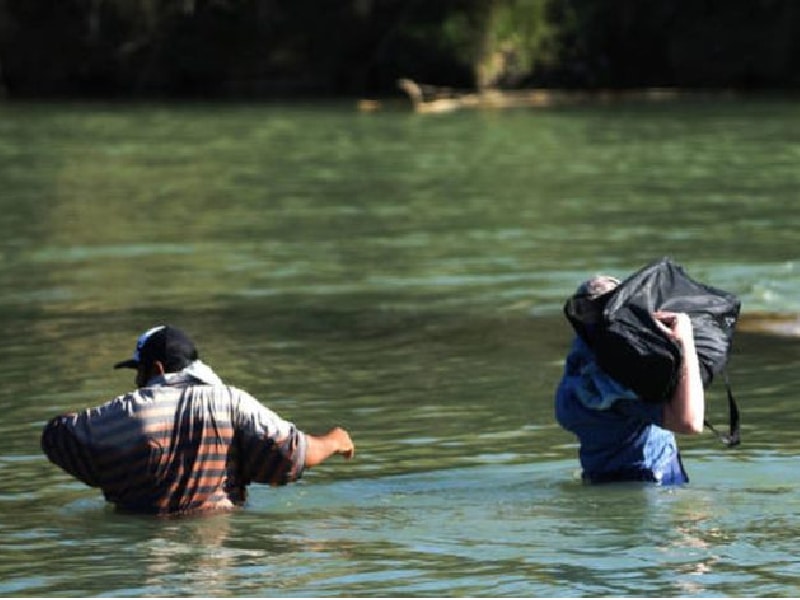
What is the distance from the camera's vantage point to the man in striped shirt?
10.8 m

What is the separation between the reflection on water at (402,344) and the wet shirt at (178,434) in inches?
14.5

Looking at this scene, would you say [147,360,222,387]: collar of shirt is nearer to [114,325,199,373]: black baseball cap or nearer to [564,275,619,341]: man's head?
[114,325,199,373]: black baseball cap

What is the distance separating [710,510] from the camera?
448 inches

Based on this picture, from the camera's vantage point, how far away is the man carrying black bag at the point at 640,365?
10.5 m

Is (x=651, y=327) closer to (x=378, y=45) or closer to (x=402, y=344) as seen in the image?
(x=402, y=344)

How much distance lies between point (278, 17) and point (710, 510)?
71.3 metres

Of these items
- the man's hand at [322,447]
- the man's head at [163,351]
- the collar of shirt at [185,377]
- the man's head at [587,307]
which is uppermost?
the man's head at [587,307]

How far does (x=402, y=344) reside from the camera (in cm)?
1908

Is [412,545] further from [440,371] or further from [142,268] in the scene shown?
[142,268]

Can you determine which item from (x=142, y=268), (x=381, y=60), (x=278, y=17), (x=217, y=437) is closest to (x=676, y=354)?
(x=217, y=437)

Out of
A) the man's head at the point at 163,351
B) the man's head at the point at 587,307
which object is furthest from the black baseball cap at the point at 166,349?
the man's head at the point at 587,307

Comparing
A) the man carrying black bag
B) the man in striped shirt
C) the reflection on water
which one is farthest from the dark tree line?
the man in striped shirt

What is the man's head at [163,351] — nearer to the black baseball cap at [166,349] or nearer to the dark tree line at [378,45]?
the black baseball cap at [166,349]

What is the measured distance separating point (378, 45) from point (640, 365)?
68004 mm
